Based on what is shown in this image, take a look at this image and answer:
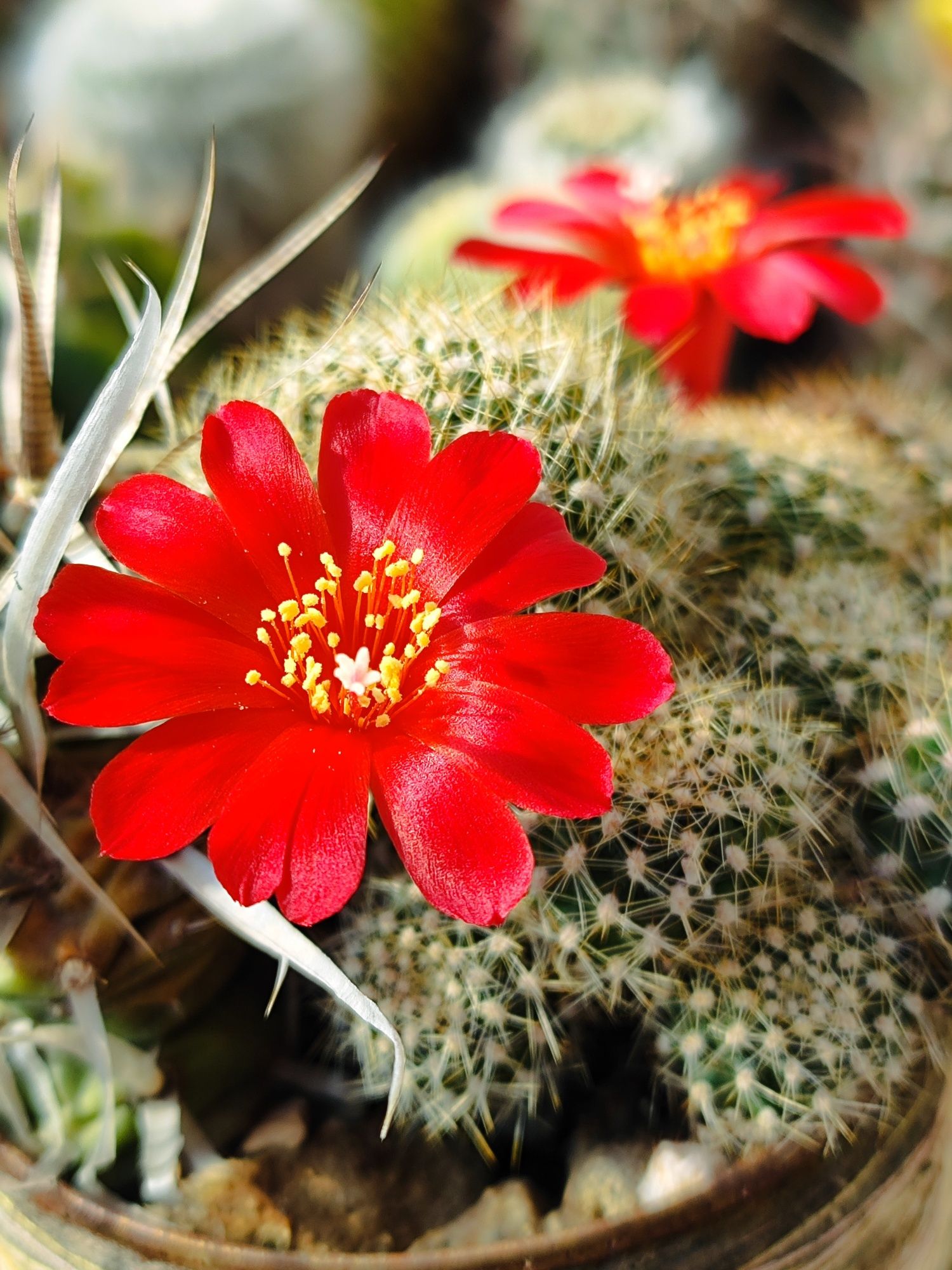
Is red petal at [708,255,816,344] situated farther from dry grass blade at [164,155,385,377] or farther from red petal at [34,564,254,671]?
red petal at [34,564,254,671]

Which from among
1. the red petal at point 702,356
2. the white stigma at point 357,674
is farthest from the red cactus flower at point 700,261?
the white stigma at point 357,674

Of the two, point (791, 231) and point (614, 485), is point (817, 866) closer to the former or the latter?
point (614, 485)

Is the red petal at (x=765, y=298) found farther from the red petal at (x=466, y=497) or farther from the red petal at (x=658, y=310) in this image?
the red petal at (x=466, y=497)

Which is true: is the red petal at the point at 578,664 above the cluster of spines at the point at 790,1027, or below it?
above

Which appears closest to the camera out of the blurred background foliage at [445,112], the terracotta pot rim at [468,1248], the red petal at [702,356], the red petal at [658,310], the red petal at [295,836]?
the red petal at [295,836]

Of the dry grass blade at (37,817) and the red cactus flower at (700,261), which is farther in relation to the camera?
the red cactus flower at (700,261)

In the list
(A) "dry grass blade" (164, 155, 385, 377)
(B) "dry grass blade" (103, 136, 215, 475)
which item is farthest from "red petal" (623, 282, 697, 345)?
(B) "dry grass blade" (103, 136, 215, 475)

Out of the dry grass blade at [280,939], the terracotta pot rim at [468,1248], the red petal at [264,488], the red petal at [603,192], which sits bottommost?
the terracotta pot rim at [468,1248]
